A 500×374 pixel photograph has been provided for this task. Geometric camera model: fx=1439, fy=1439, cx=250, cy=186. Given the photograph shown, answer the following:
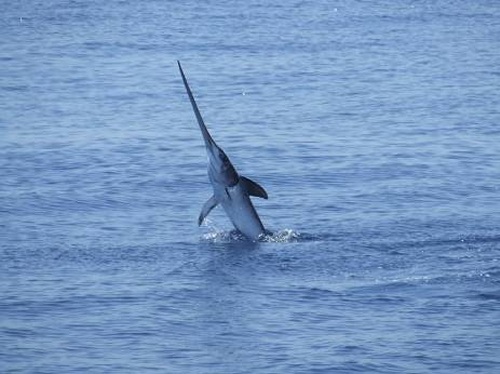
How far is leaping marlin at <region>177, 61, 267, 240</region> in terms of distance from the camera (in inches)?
1359

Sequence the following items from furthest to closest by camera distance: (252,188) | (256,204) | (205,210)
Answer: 1. (256,204)
2. (252,188)
3. (205,210)

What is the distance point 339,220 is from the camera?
120 feet

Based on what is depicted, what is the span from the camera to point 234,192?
34.7 m

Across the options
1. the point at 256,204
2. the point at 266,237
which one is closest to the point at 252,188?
the point at 266,237

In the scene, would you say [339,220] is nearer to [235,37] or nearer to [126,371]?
[126,371]

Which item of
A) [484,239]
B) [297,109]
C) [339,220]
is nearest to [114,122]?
[297,109]

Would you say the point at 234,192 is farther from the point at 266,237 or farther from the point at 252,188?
the point at 266,237

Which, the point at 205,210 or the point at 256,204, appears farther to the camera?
the point at 256,204

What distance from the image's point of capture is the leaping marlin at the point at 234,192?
3453 cm

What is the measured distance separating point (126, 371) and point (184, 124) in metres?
24.3

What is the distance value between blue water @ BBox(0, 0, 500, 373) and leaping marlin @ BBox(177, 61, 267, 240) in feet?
1.64

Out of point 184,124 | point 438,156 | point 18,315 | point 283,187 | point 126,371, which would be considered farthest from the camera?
point 184,124

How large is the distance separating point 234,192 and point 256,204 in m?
4.55

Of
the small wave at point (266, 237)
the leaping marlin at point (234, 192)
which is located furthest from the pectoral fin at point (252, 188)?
Answer: the small wave at point (266, 237)
